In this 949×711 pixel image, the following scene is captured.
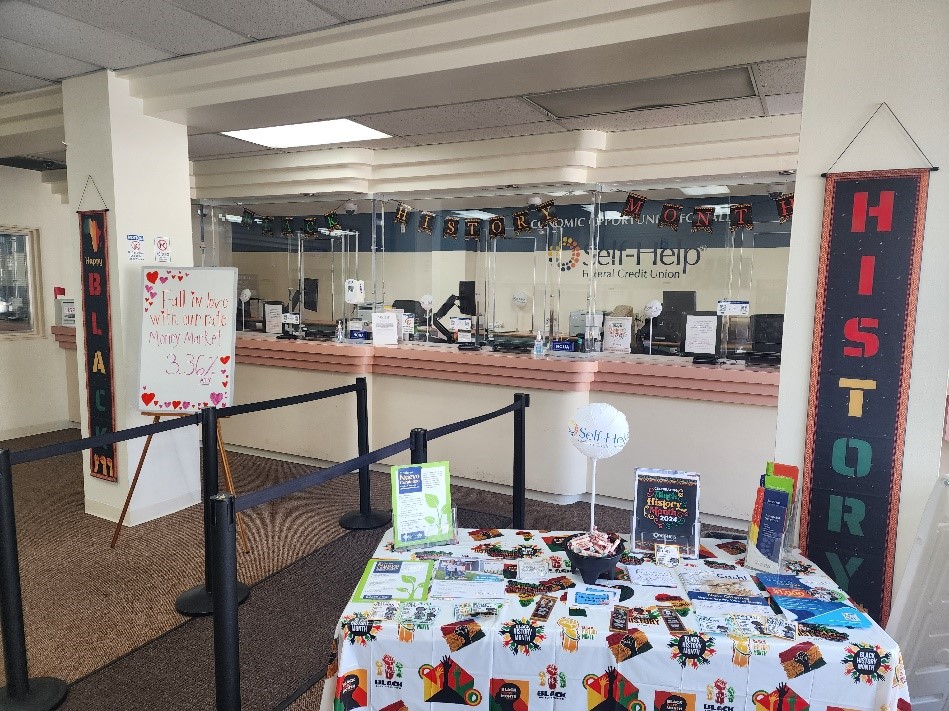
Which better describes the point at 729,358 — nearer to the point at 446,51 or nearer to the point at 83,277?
the point at 446,51

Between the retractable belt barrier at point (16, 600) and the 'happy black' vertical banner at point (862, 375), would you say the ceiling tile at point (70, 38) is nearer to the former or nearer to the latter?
the retractable belt barrier at point (16, 600)

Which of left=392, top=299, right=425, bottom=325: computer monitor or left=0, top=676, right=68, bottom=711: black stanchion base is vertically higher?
left=392, top=299, right=425, bottom=325: computer monitor

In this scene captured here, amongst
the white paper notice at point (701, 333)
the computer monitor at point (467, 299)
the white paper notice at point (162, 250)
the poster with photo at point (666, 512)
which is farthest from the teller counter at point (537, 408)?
the poster with photo at point (666, 512)

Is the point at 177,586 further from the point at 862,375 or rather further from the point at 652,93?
the point at 652,93

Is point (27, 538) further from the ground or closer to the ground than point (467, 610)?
closer to the ground

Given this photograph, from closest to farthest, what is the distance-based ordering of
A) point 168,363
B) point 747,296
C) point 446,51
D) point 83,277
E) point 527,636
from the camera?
point 527,636 → point 446,51 → point 168,363 → point 83,277 → point 747,296

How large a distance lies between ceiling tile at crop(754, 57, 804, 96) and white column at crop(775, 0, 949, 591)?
139cm

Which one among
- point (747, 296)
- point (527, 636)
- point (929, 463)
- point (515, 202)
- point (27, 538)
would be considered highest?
point (515, 202)

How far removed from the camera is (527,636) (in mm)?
1690

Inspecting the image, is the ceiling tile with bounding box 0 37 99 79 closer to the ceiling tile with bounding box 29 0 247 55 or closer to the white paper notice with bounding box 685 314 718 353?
the ceiling tile with bounding box 29 0 247 55

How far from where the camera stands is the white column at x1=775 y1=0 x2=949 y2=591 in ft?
7.50

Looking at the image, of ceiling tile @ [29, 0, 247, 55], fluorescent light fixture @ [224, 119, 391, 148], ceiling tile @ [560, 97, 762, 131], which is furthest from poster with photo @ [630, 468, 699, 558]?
fluorescent light fixture @ [224, 119, 391, 148]

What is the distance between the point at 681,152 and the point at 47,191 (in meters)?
6.73

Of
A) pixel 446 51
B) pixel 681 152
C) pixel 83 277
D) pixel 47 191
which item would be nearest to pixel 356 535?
pixel 83 277
